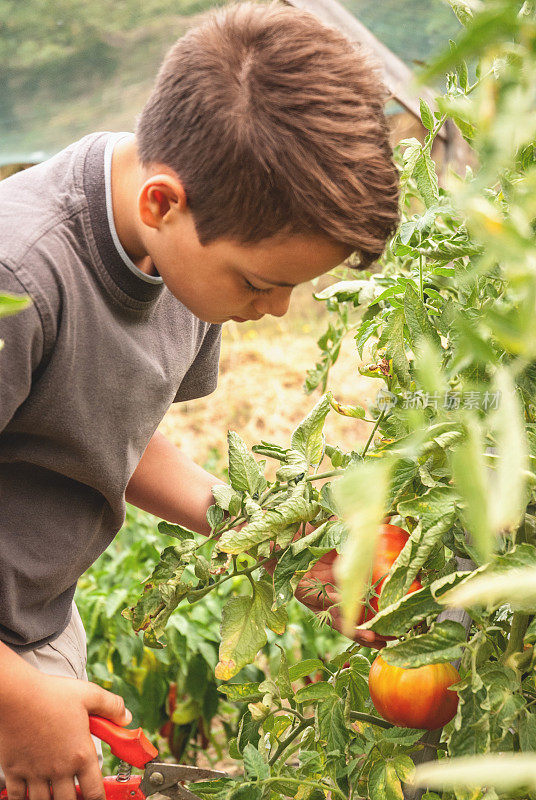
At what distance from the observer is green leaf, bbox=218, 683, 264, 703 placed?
28.0 inches

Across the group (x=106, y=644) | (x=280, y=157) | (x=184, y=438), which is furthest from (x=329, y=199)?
(x=184, y=438)

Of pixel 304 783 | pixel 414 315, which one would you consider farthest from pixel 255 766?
pixel 414 315

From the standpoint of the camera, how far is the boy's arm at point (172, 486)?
108 cm

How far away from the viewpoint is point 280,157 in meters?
0.71

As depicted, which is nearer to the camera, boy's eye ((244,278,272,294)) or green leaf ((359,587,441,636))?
green leaf ((359,587,441,636))

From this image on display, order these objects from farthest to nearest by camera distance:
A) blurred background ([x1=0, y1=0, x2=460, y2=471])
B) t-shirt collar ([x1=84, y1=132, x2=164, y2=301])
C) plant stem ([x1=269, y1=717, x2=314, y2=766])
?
blurred background ([x1=0, y1=0, x2=460, y2=471]) → t-shirt collar ([x1=84, y1=132, x2=164, y2=301]) → plant stem ([x1=269, y1=717, x2=314, y2=766])

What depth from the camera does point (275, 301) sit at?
801 millimetres

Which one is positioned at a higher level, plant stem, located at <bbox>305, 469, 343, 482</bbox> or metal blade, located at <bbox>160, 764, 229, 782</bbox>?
plant stem, located at <bbox>305, 469, 343, 482</bbox>

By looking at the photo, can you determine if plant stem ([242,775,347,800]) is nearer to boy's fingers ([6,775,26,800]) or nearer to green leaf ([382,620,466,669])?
green leaf ([382,620,466,669])

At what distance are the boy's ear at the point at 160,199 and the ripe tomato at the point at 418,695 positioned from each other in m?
0.46

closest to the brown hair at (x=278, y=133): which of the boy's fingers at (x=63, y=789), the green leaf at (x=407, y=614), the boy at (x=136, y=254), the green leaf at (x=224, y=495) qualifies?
the boy at (x=136, y=254)

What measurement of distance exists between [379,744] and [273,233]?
1.46ft

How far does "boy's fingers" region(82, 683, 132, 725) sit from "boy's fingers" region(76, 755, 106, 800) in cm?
5

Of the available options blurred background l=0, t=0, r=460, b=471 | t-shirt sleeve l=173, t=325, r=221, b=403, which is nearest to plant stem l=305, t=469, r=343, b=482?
t-shirt sleeve l=173, t=325, r=221, b=403
